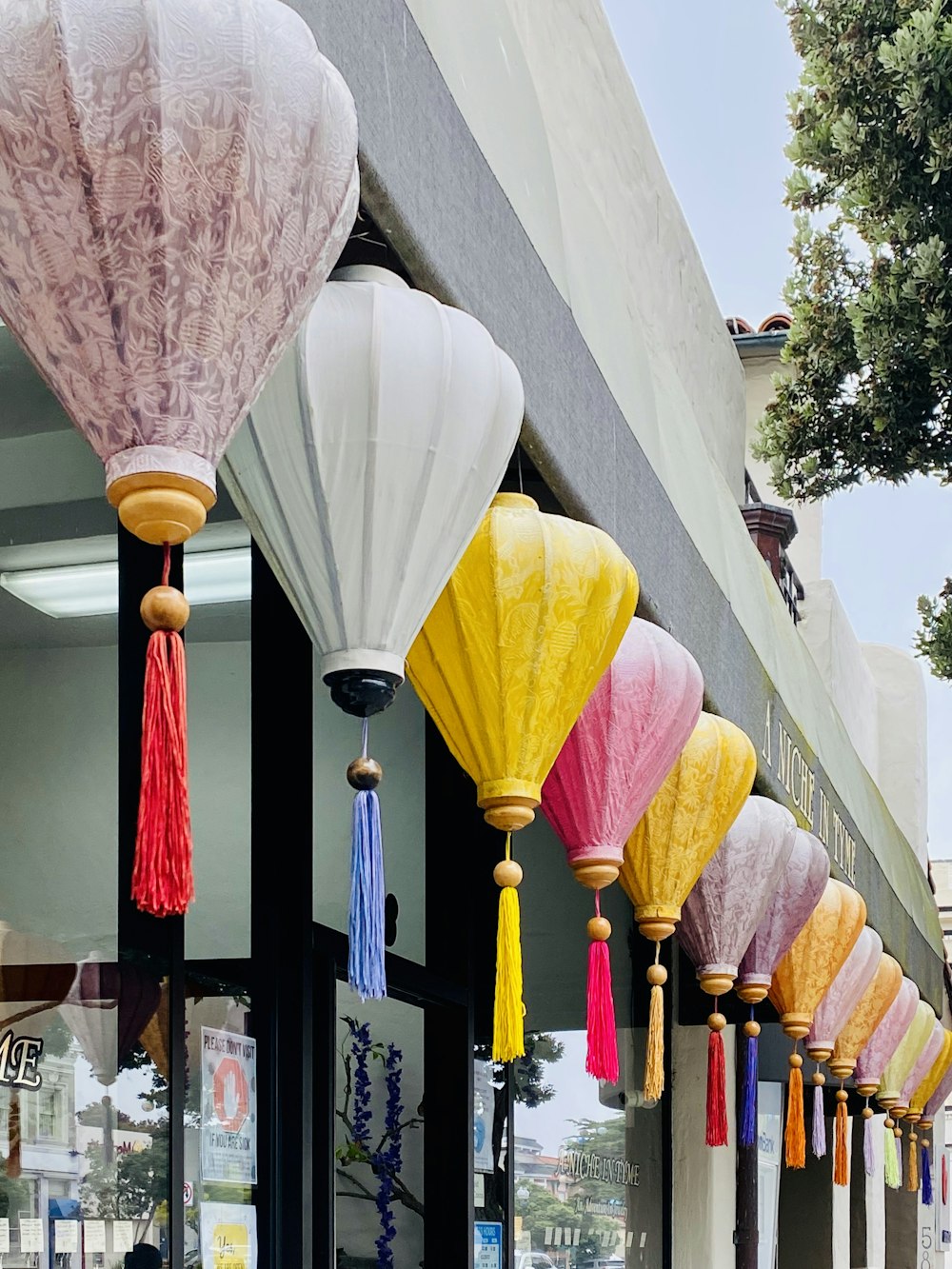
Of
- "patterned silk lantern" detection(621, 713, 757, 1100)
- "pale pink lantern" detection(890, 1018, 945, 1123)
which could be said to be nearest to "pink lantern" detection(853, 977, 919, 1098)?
"pale pink lantern" detection(890, 1018, 945, 1123)

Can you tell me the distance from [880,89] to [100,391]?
724 centimetres

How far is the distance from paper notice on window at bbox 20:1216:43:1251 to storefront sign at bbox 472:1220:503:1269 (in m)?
2.66

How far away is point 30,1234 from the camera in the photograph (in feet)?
11.0

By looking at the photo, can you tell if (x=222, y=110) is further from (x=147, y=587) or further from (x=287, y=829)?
(x=287, y=829)

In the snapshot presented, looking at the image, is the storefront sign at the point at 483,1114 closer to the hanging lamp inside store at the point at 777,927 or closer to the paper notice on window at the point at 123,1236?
the hanging lamp inside store at the point at 777,927

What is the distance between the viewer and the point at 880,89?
345 inches

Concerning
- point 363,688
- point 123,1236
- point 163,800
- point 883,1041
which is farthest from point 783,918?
point 163,800

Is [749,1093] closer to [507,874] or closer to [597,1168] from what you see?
[597,1168]

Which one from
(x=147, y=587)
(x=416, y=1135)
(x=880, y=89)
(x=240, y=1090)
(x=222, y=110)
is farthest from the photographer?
(x=880, y=89)

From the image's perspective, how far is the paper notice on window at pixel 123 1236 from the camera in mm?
3590

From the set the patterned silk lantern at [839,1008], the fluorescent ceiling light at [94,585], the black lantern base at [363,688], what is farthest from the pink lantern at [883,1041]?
the black lantern base at [363,688]

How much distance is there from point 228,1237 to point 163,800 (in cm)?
212

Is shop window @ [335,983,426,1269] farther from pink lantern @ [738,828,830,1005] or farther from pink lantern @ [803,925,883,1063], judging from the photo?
pink lantern @ [803,925,883,1063]

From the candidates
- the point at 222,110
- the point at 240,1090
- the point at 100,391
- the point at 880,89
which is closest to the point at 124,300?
the point at 100,391
